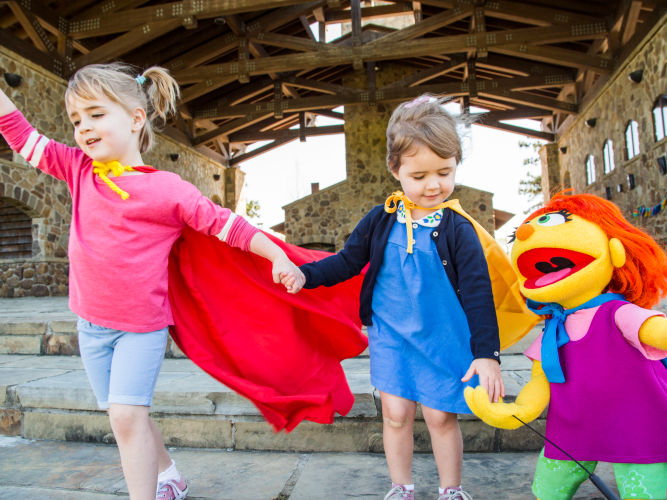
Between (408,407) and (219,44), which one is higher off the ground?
(219,44)

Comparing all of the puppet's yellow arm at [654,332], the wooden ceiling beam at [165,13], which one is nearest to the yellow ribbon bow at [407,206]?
the puppet's yellow arm at [654,332]

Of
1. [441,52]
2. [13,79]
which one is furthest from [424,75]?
[13,79]

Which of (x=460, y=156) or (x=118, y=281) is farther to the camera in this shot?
(x=460, y=156)

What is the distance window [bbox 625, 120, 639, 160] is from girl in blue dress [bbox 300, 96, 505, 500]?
28.1ft

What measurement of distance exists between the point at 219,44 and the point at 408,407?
9619 millimetres

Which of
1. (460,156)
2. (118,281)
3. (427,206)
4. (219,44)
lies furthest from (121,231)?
(219,44)

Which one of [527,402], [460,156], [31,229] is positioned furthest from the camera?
[31,229]

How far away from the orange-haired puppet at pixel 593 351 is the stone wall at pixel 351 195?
1004 cm

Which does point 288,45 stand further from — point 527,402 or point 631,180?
point 527,402

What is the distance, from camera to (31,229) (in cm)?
779

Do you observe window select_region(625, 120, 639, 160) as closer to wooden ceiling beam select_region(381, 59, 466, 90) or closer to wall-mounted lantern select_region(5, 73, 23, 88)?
wooden ceiling beam select_region(381, 59, 466, 90)

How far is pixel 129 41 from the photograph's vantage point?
7.36m

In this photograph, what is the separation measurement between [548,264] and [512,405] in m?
0.38

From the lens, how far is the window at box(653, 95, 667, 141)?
6.89 meters
